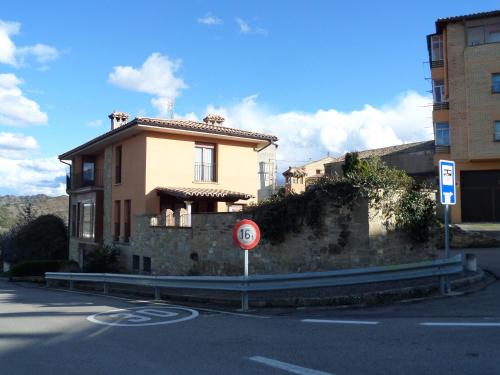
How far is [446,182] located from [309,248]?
3.77 meters

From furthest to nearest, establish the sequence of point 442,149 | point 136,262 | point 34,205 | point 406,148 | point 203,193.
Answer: point 34,205 → point 406,148 → point 442,149 → point 136,262 → point 203,193

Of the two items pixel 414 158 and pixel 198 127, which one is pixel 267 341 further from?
pixel 414 158

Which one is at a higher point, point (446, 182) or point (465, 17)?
point (465, 17)

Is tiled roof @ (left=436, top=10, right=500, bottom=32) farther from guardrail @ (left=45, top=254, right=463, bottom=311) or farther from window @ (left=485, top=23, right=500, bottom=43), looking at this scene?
guardrail @ (left=45, top=254, right=463, bottom=311)

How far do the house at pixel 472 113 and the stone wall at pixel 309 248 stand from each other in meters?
19.4

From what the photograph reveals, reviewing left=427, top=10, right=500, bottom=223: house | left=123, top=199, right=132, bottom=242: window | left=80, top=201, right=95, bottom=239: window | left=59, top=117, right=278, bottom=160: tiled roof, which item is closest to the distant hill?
left=80, top=201, right=95, bottom=239: window

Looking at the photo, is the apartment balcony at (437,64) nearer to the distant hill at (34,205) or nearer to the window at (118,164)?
the window at (118,164)

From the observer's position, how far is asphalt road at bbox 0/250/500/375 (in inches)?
216

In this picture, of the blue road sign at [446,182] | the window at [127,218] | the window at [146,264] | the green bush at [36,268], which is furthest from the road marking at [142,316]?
the green bush at [36,268]

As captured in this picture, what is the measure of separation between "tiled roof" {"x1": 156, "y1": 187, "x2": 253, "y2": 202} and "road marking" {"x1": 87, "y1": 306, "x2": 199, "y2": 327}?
972 cm

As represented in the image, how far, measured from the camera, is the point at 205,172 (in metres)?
23.4

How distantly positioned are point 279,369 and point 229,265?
9501 mm

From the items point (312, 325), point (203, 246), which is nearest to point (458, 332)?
point (312, 325)

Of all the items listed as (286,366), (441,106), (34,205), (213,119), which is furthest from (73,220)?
(34,205)
